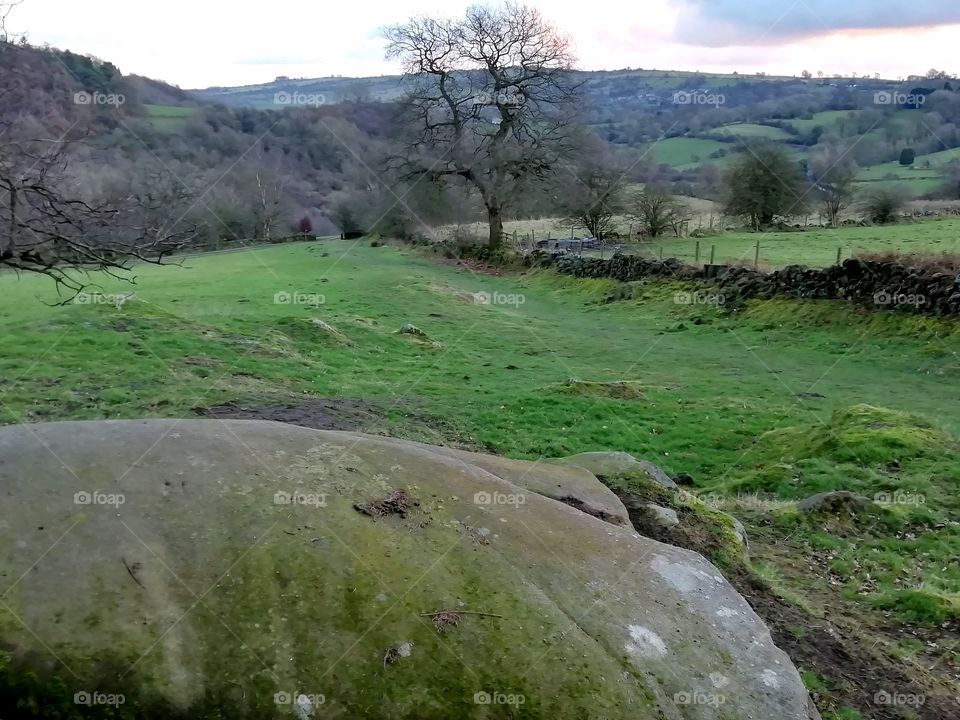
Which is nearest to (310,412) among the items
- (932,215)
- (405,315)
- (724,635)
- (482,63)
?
(724,635)

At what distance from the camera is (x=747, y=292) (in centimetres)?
2903

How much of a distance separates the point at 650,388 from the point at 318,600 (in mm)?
16376

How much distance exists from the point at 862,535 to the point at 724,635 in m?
6.62

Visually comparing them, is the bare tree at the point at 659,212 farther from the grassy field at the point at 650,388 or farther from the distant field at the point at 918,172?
the distant field at the point at 918,172

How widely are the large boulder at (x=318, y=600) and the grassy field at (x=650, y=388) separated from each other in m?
2.43

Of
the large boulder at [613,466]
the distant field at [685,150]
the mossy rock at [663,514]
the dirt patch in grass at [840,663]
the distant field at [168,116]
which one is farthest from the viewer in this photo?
the distant field at [168,116]

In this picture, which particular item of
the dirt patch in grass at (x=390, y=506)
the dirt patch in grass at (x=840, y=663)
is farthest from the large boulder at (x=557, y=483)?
the dirt patch in grass at (x=840, y=663)

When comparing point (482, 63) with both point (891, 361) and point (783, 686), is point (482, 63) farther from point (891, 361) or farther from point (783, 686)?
point (783, 686)

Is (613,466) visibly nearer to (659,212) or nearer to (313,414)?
(313,414)

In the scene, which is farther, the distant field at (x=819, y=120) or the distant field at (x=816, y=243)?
the distant field at (x=819, y=120)

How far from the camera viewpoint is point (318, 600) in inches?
177

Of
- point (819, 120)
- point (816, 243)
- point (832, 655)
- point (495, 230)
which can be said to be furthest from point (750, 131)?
point (832, 655)

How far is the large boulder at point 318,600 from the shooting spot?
401cm

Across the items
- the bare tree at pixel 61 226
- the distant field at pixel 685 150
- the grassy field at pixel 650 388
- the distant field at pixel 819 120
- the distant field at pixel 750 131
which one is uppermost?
the distant field at pixel 819 120
